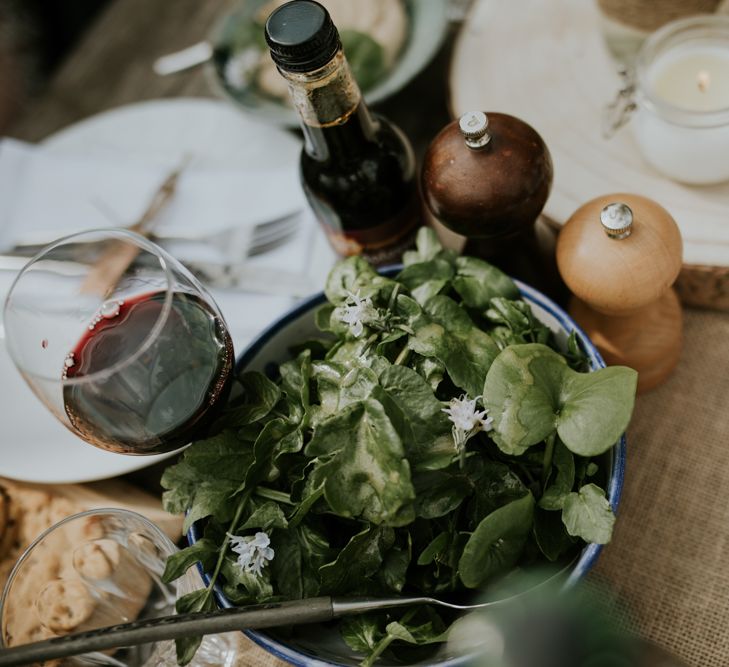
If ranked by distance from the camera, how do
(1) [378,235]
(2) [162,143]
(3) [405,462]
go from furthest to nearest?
(2) [162,143], (1) [378,235], (3) [405,462]

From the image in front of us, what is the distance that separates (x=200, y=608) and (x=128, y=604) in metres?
0.13

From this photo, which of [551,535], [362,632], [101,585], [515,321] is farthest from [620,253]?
[101,585]

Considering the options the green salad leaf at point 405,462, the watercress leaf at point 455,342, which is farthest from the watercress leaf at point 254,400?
the watercress leaf at point 455,342

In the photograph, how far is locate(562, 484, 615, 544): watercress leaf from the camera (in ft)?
1.39

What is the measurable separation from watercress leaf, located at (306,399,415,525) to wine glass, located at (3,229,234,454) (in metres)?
0.10

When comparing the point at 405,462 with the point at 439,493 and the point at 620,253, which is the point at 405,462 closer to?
the point at 439,493

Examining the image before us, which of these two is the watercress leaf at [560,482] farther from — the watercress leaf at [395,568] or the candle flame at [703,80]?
the candle flame at [703,80]

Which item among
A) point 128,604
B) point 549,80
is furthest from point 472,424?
point 549,80

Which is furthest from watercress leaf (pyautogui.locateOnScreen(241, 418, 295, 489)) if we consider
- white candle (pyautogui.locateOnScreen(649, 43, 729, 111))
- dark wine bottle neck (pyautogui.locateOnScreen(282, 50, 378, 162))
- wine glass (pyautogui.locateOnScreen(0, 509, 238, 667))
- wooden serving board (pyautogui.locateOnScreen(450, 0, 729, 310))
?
white candle (pyautogui.locateOnScreen(649, 43, 729, 111))

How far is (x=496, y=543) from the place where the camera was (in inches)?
17.3

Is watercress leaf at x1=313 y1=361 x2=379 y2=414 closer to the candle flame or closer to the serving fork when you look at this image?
the serving fork

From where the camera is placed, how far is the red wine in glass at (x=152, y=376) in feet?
1.50

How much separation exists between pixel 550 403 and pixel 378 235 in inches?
8.7

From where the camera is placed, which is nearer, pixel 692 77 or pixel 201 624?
pixel 201 624
